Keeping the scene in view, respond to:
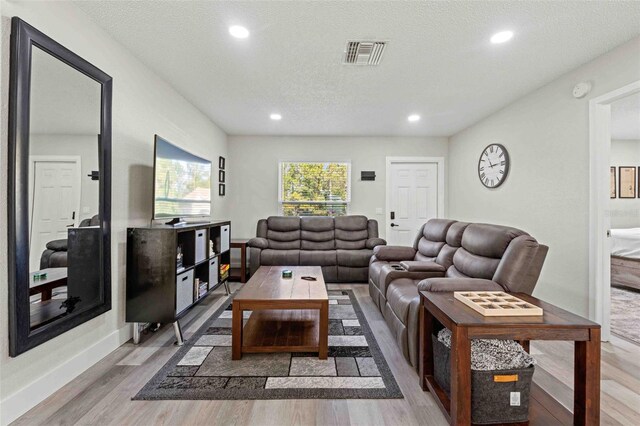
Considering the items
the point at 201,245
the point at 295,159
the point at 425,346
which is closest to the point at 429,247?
the point at 425,346

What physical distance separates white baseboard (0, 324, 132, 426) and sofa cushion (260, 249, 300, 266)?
7.37ft

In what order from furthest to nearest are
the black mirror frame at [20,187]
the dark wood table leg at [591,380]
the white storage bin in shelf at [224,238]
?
the white storage bin in shelf at [224,238], the black mirror frame at [20,187], the dark wood table leg at [591,380]

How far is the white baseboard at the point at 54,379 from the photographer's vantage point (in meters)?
1.55

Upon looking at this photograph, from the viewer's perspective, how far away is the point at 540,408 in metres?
1.58

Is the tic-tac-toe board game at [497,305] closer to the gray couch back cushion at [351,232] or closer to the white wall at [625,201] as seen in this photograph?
the gray couch back cushion at [351,232]

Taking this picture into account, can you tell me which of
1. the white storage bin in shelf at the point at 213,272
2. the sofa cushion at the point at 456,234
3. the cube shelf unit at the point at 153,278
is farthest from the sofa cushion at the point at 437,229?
the cube shelf unit at the point at 153,278

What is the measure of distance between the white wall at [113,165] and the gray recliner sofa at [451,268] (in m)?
2.24

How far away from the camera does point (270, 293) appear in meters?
2.38

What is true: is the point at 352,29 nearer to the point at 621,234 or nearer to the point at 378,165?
the point at 378,165

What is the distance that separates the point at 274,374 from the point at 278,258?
258cm

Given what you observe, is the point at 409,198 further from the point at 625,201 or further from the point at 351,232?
the point at 625,201

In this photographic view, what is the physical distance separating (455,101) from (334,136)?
230 centimetres

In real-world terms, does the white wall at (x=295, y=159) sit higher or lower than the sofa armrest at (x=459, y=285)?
higher

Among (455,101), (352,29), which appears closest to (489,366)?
(352,29)
